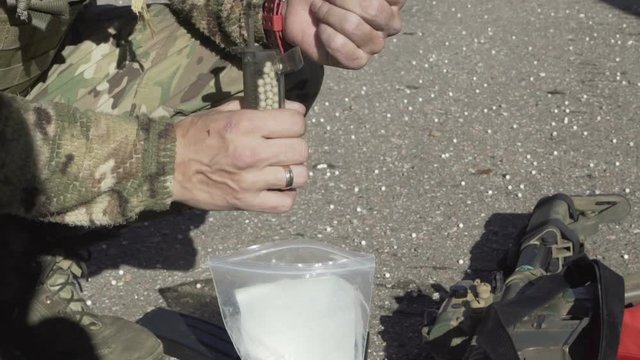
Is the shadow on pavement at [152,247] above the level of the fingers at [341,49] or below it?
below

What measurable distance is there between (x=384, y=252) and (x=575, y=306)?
0.95 metres

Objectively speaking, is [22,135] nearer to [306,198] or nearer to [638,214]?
[306,198]

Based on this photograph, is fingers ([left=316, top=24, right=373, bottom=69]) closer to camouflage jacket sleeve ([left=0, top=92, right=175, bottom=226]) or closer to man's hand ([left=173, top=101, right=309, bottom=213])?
man's hand ([left=173, top=101, right=309, bottom=213])

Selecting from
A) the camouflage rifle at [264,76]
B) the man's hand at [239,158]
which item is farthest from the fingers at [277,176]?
the camouflage rifle at [264,76]

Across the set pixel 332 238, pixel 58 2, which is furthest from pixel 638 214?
pixel 58 2

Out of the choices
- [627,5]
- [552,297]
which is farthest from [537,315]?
[627,5]

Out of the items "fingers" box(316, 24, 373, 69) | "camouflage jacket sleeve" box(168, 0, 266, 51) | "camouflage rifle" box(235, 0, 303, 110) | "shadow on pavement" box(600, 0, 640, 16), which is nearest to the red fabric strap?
"camouflage jacket sleeve" box(168, 0, 266, 51)

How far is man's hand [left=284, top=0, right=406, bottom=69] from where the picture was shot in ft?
6.76

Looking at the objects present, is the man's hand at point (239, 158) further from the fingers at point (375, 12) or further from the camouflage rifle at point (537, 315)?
the camouflage rifle at point (537, 315)

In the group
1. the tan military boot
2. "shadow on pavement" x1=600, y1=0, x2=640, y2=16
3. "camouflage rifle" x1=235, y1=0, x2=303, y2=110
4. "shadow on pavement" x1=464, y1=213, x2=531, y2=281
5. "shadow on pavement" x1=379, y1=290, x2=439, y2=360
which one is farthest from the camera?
"shadow on pavement" x1=600, y1=0, x2=640, y2=16

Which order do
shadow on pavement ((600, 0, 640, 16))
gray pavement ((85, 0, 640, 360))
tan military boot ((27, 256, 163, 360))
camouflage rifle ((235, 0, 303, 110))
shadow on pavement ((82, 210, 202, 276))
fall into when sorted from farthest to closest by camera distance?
shadow on pavement ((600, 0, 640, 16)) → shadow on pavement ((82, 210, 202, 276)) → gray pavement ((85, 0, 640, 360)) → tan military boot ((27, 256, 163, 360)) → camouflage rifle ((235, 0, 303, 110))

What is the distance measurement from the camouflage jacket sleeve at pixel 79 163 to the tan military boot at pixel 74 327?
49 cm

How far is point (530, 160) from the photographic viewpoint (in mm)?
3346

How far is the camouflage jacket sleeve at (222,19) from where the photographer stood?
7.84 feet
